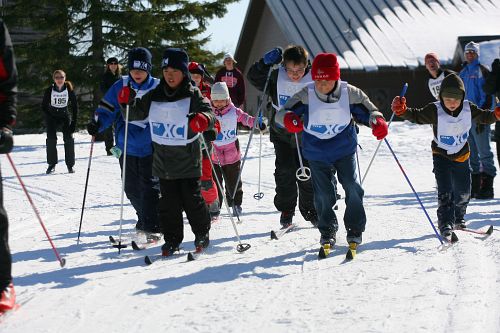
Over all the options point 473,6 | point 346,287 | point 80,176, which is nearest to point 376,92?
point 473,6

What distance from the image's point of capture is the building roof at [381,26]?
2578 centimetres

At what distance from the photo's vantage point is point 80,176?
12.9m

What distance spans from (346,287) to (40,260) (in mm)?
2597

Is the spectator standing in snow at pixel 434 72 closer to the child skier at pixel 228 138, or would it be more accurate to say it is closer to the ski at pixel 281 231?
the child skier at pixel 228 138

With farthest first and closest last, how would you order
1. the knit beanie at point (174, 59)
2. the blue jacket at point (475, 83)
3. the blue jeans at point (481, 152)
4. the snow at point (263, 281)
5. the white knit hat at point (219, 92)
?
the blue jeans at point (481, 152)
the blue jacket at point (475, 83)
the white knit hat at point (219, 92)
the knit beanie at point (174, 59)
the snow at point (263, 281)

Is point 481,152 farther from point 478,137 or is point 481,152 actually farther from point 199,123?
point 199,123

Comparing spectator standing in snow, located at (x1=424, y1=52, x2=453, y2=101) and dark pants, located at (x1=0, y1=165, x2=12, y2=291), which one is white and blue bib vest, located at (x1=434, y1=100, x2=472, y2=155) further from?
dark pants, located at (x1=0, y1=165, x2=12, y2=291)

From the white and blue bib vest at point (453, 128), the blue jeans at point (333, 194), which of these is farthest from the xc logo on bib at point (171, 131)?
the white and blue bib vest at point (453, 128)

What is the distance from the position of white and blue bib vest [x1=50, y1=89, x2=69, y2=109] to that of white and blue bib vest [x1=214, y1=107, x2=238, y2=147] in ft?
19.4

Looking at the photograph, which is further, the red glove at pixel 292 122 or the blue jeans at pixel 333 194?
the blue jeans at pixel 333 194

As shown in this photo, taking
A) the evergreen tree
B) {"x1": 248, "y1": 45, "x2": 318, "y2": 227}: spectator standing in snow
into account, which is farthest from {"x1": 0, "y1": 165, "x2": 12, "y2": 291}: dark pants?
the evergreen tree

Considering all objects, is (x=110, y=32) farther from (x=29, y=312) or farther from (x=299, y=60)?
(x=29, y=312)

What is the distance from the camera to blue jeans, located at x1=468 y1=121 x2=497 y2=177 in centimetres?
938

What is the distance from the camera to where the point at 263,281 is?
500 cm
